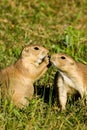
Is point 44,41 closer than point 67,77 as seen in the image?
No

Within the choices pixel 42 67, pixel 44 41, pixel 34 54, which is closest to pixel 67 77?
pixel 42 67

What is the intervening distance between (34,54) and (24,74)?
0.98 ft

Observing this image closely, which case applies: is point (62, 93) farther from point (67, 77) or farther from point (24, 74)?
point (24, 74)

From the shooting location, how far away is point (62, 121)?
291 inches

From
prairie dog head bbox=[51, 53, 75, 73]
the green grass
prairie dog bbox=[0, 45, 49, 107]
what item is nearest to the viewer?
the green grass

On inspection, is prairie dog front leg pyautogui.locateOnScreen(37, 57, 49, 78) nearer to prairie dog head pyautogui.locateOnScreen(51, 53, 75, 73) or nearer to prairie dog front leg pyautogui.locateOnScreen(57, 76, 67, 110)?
prairie dog head pyautogui.locateOnScreen(51, 53, 75, 73)

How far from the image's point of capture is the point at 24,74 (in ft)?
27.0

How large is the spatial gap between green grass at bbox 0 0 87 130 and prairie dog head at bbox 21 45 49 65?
1.55ft

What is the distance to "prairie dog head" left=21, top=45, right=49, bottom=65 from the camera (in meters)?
8.22

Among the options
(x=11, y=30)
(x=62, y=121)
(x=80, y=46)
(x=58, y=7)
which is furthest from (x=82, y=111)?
(x=58, y=7)

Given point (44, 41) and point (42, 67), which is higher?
point (42, 67)

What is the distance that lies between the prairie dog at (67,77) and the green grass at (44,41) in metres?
0.16

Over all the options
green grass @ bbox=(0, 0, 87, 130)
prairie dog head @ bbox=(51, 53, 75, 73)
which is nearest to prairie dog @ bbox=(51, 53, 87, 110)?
prairie dog head @ bbox=(51, 53, 75, 73)

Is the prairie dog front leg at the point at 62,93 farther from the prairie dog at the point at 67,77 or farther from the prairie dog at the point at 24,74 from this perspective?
the prairie dog at the point at 24,74
